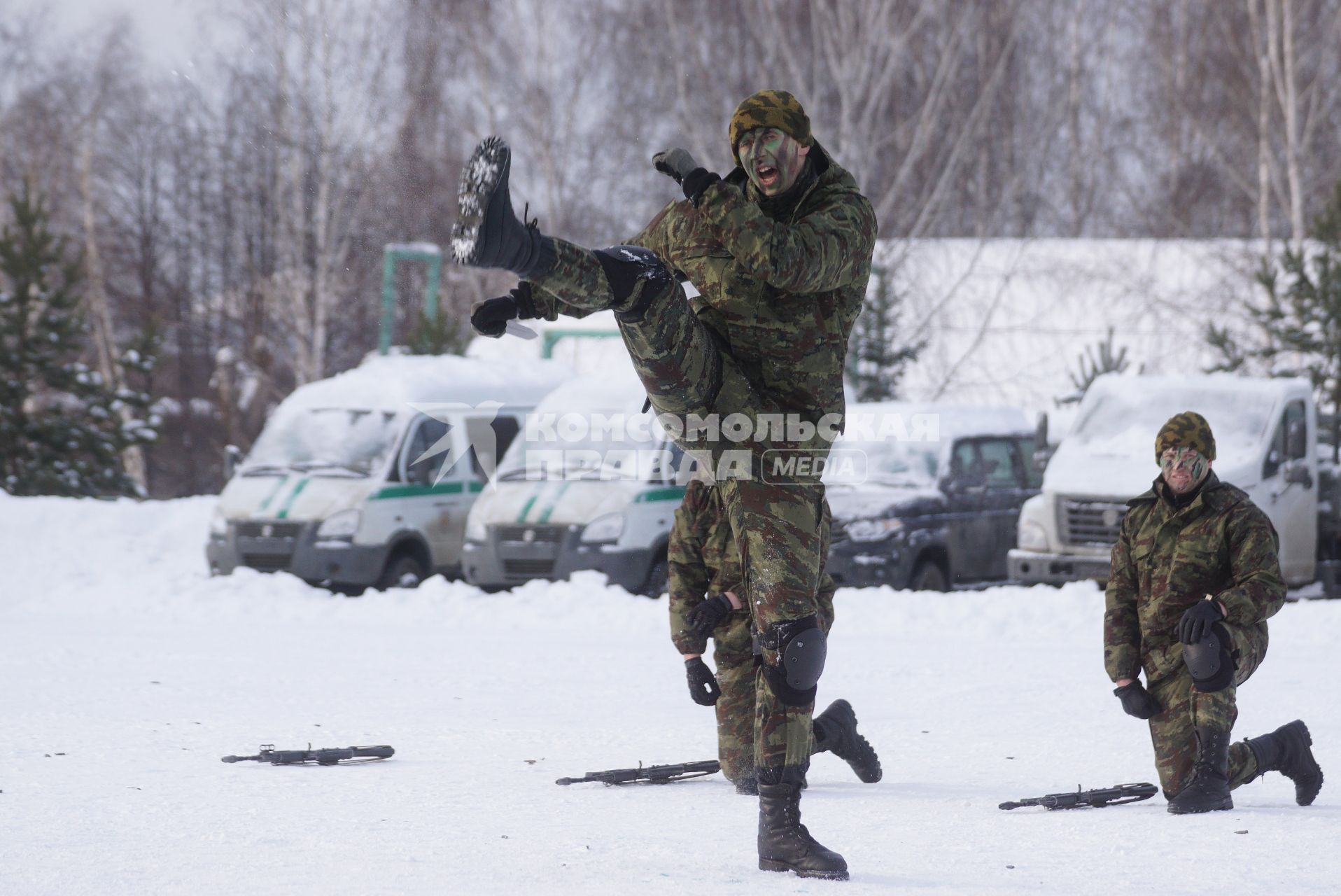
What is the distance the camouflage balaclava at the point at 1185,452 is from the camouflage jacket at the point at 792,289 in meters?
1.62

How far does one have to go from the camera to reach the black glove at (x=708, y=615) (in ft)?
19.2

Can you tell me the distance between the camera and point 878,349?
80.2 feet

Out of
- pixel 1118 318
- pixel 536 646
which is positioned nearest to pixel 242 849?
pixel 536 646

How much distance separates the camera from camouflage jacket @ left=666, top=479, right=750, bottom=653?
19.7 ft

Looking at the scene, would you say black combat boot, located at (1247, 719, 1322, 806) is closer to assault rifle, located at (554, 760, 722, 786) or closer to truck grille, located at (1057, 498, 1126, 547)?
assault rifle, located at (554, 760, 722, 786)

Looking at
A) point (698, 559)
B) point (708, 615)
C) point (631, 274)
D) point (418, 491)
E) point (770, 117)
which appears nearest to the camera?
point (631, 274)

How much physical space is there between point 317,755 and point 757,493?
7.90ft

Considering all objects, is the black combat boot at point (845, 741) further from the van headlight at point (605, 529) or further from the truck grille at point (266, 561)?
the truck grille at point (266, 561)

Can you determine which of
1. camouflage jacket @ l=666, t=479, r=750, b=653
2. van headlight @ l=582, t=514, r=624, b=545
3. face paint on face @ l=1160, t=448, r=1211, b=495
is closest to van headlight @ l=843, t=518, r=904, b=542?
van headlight @ l=582, t=514, r=624, b=545

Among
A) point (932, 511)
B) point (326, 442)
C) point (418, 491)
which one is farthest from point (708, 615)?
point (326, 442)

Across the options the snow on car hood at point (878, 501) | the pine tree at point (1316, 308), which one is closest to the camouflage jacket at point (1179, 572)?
the snow on car hood at point (878, 501)

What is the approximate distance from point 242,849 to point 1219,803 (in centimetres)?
297

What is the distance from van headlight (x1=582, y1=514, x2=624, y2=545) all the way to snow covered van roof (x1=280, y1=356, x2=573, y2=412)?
2520mm

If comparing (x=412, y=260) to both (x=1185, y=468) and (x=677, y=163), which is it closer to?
(x=1185, y=468)
